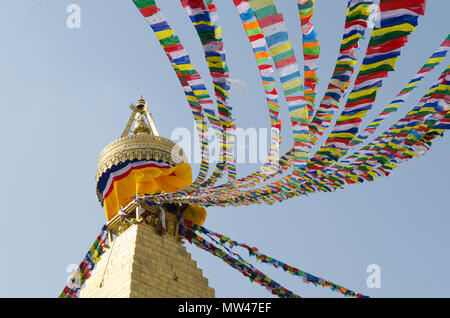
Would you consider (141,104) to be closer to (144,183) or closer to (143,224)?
(144,183)

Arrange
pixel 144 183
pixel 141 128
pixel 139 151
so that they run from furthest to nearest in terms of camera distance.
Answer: pixel 141 128, pixel 139 151, pixel 144 183

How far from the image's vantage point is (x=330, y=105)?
879 cm

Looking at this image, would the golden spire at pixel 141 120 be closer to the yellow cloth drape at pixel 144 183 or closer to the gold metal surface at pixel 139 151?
the gold metal surface at pixel 139 151

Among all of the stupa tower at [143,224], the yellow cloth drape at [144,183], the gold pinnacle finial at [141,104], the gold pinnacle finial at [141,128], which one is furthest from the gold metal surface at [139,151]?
the gold pinnacle finial at [141,104]

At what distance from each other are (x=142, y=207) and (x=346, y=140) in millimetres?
7805

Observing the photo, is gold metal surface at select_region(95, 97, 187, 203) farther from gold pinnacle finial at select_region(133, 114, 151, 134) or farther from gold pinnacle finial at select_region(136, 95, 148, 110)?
gold pinnacle finial at select_region(136, 95, 148, 110)

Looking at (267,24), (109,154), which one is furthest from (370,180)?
(109,154)

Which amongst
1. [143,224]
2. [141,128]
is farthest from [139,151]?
[143,224]

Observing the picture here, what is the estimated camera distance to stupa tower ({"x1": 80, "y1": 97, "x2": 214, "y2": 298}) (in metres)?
13.4

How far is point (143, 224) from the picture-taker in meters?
15.1

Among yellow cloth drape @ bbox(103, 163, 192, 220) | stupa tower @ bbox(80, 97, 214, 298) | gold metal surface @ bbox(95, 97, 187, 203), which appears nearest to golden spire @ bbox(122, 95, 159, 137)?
stupa tower @ bbox(80, 97, 214, 298)

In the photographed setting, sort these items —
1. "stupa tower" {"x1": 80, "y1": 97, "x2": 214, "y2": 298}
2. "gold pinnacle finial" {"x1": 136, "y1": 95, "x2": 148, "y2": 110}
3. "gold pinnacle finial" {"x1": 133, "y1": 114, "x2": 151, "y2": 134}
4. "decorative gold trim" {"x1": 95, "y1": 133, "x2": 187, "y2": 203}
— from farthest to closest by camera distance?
"gold pinnacle finial" {"x1": 136, "y1": 95, "x2": 148, "y2": 110} < "gold pinnacle finial" {"x1": 133, "y1": 114, "x2": 151, "y2": 134} < "decorative gold trim" {"x1": 95, "y1": 133, "x2": 187, "y2": 203} < "stupa tower" {"x1": 80, "y1": 97, "x2": 214, "y2": 298}

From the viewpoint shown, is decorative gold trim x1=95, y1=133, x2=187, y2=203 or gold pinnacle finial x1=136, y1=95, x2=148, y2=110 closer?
decorative gold trim x1=95, y1=133, x2=187, y2=203

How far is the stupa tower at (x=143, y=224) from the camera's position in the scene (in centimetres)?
1345
